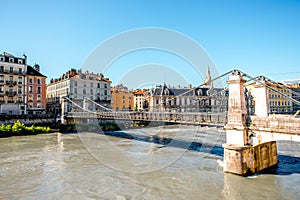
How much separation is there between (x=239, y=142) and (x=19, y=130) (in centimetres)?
2496

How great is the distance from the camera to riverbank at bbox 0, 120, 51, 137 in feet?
77.9

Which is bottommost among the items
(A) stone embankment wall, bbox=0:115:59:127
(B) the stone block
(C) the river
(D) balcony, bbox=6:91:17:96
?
(C) the river

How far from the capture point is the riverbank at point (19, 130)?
23.7 m

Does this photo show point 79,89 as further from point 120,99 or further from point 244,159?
point 244,159

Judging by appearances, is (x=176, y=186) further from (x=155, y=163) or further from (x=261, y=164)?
(x=261, y=164)

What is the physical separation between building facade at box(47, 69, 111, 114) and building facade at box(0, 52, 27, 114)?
23.3ft

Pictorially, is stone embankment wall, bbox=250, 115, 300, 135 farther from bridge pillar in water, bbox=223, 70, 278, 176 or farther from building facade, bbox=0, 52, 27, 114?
building facade, bbox=0, 52, 27, 114

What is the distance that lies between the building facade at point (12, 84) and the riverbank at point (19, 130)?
20.4 ft

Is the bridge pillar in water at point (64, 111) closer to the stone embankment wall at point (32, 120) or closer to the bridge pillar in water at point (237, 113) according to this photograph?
the stone embankment wall at point (32, 120)

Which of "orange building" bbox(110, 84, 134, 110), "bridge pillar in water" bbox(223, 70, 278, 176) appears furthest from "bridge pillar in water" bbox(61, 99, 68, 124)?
"bridge pillar in water" bbox(223, 70, 278, 176)

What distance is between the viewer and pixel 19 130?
24891 mm

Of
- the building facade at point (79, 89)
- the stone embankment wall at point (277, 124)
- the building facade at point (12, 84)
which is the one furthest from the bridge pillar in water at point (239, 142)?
Result: the building facade at point (79, 89)

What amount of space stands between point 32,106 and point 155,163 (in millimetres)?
29507

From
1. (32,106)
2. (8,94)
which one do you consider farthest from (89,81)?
(8,94)
